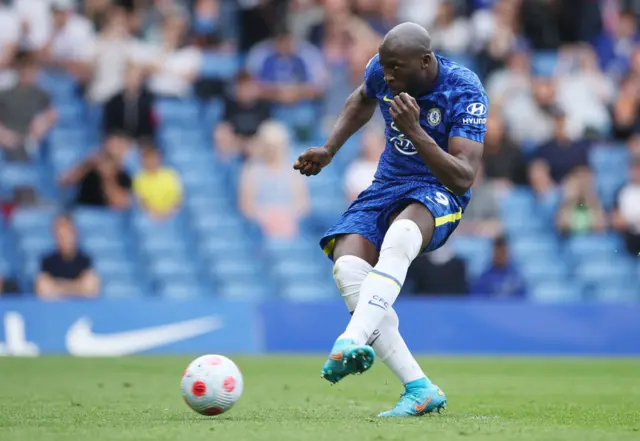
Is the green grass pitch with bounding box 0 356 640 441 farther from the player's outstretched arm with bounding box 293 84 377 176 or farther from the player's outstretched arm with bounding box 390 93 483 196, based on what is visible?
the player's outstretched arm with bounding box 293 84 377 176

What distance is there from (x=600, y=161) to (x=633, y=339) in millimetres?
4221

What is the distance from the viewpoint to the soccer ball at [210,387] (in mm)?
6664

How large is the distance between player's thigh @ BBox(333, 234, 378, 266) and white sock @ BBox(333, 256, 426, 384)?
56 mm

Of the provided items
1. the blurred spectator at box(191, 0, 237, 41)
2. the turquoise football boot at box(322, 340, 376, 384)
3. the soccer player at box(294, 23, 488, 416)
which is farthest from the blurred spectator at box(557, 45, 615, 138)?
the turquoise football boot at box(322, 340, 376, 384)

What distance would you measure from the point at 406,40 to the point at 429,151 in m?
0.69

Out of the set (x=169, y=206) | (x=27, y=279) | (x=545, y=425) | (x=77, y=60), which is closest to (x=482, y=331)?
(x=169, y=206)

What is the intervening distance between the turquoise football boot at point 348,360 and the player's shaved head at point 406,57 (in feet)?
5.40

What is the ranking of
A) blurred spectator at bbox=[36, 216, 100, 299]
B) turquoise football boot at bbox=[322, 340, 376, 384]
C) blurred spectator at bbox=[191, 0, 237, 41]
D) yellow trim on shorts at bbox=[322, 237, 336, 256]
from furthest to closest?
blurred spectator at bbox=[191, 0, 237, 41], blurred spectator at bbox=[36, 216, 100, 299], yellow trim on shorts at bbox=[322, 237, 336, 256], turquoise football boot at bbox=[322, 340, 376, 384]

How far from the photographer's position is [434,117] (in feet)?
23.6

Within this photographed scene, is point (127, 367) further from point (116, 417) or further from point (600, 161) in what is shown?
point (600, 161)

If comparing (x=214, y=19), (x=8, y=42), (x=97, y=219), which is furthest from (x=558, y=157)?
(x=8, y=42)

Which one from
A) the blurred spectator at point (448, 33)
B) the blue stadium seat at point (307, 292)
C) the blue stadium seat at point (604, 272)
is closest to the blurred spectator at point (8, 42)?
the blue stadium seat at point (307, 292)

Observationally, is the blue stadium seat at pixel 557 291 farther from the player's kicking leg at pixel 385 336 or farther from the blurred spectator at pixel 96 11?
the player's kicking leg at pixel 385 336

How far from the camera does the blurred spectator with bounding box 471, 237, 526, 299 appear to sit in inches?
611
